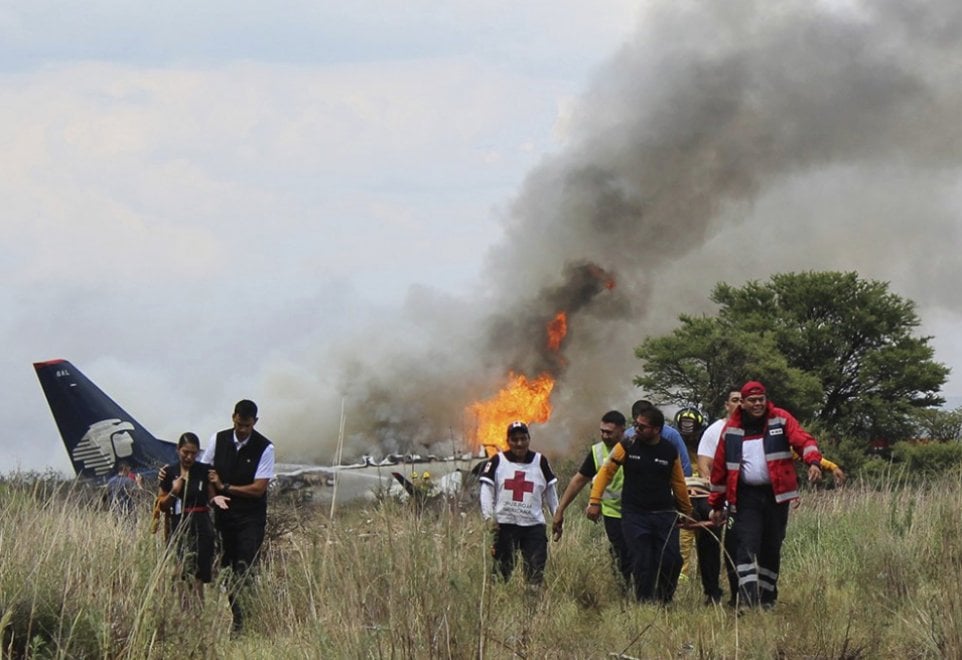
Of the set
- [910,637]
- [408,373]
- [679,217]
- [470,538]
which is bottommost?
[910,637]

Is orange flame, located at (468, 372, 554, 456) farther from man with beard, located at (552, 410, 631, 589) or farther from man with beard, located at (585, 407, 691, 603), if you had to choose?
man with beard, located at (585, 407, 691, 603)

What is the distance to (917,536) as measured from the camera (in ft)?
33.8

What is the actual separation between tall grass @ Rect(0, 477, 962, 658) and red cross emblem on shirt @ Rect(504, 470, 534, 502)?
0.91 metres

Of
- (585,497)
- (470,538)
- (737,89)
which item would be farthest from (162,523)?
(737,89)

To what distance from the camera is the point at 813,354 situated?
4578 centimetres

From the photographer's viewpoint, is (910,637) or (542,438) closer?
(910,637)

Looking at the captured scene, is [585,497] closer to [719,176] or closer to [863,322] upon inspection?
[719,176]

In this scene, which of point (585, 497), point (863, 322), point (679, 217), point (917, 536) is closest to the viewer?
point (917, 536)

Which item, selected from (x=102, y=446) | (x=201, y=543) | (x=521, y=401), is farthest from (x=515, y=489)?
(x=521, y=401)

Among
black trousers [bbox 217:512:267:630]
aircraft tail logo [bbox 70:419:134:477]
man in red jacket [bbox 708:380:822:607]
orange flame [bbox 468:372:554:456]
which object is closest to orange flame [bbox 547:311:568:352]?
orange flame [bbox 468:372:554:456]

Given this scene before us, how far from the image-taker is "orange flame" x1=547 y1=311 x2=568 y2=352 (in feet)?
148

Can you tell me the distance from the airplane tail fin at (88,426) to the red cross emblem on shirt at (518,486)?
64.2ft

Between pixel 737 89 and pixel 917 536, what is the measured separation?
2884 cm

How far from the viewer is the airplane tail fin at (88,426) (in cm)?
2859
